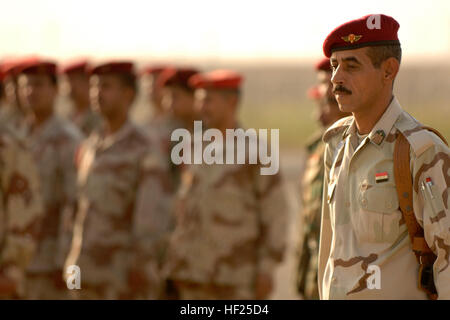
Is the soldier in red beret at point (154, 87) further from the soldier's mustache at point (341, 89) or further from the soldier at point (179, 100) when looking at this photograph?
the soldier's mustache at point (341, 89)

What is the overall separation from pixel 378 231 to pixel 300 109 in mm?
69425

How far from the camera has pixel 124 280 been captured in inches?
330

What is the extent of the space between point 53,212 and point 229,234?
2.12 metres

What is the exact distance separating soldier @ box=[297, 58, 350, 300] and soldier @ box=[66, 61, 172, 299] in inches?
49.9

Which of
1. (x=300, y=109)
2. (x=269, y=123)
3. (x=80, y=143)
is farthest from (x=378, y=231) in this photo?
(x=300, y=109)

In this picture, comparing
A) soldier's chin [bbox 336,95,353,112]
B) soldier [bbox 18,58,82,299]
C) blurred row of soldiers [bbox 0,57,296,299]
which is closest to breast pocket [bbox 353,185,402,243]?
soldier's chin [bbox 336,95,353,112]

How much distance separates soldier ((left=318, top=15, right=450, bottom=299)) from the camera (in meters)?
4.46

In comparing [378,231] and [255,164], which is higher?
[255,164]

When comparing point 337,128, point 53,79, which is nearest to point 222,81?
point 53,79

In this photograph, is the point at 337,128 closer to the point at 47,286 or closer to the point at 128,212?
the point at 128,212

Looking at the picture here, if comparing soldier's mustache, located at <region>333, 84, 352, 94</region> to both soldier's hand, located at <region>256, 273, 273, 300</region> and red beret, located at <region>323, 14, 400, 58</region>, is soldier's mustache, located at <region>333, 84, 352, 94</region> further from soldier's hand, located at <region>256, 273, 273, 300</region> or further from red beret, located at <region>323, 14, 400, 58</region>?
soldier's hand, located at <region>256, 273, 273, 300</region>

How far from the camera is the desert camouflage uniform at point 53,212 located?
9.16 meters
